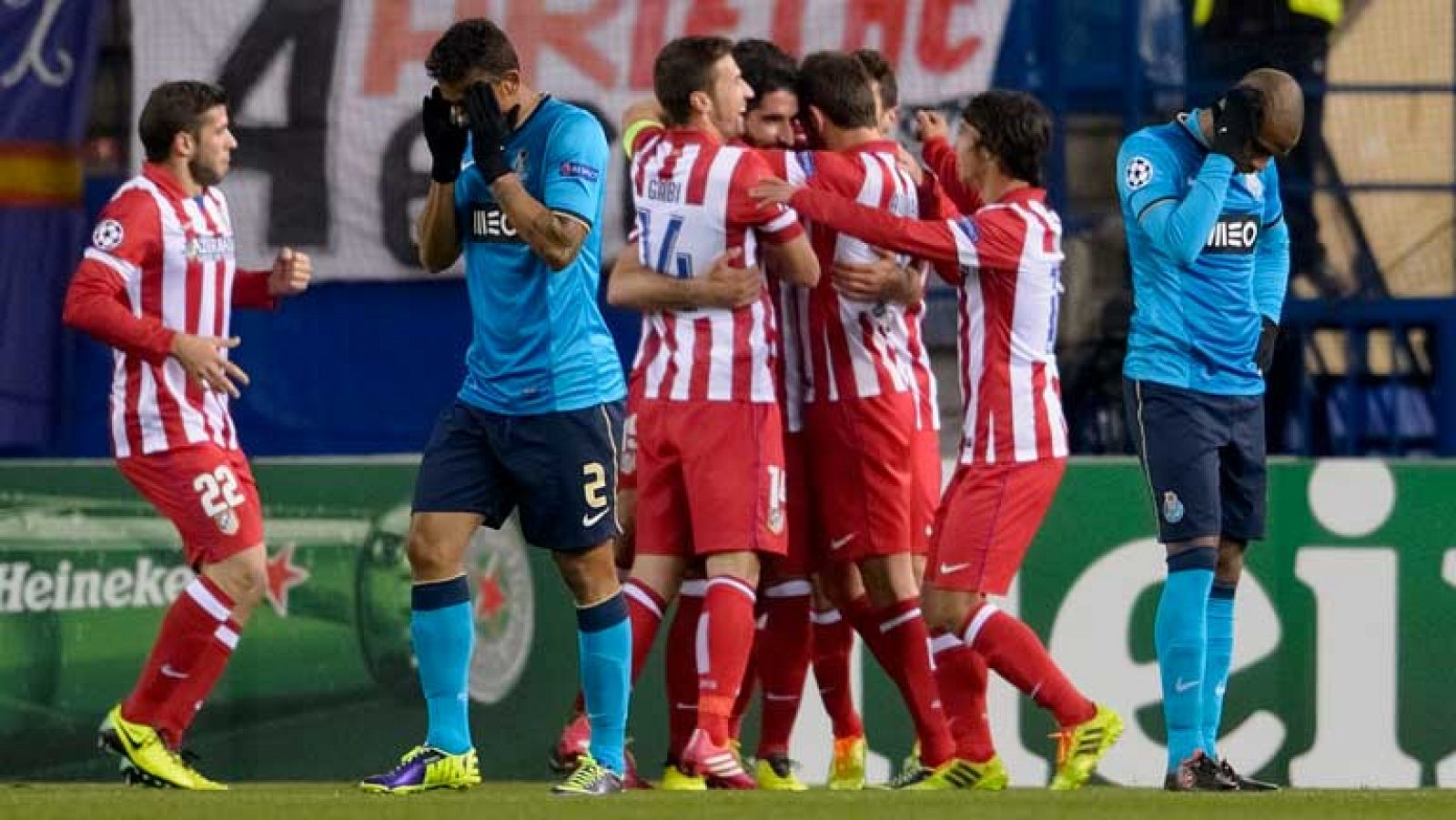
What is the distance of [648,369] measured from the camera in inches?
354

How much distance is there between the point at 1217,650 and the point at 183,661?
281cm

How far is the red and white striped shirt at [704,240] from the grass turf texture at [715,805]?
118 centimetres

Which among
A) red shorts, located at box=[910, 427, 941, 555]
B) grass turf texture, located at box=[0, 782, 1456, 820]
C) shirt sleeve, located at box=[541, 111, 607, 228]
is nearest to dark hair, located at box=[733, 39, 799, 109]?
red shorts, located at box=[910, 427, 941, 555]

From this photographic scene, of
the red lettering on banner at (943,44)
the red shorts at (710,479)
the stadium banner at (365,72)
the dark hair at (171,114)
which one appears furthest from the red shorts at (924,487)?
the stadium banner at (365,72)

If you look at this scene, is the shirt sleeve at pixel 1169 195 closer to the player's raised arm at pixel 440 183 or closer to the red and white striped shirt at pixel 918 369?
the red and white striped shirt at pixel 918 369

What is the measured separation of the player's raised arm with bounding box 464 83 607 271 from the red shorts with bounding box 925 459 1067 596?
5.03ft

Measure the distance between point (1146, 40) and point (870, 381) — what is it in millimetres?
3463

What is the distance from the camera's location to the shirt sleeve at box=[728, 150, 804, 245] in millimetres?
8742

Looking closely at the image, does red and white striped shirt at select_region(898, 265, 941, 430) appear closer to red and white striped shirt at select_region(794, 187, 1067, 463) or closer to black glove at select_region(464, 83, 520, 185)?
red and white striped shirt at select_region(794, 187, 1067, 463)

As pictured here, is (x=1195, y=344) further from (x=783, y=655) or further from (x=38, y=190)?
(x=38, y=190)

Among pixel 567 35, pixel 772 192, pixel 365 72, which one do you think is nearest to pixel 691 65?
pixel 772 192

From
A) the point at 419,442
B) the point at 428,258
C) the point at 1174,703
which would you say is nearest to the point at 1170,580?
the point at 1174,703

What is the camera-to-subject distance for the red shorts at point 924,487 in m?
9.45

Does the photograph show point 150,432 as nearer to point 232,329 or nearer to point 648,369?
point 648,369
